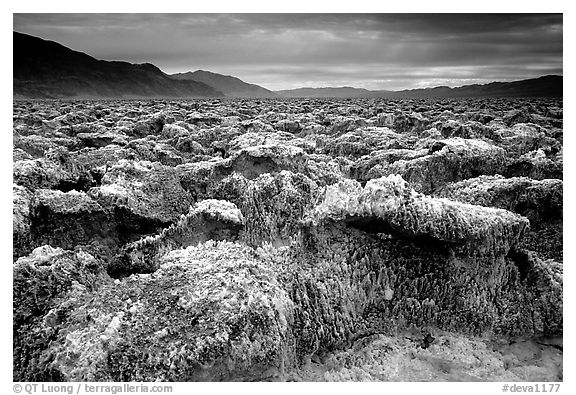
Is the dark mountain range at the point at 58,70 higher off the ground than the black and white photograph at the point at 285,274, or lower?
higher

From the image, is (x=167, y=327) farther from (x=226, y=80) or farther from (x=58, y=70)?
(x=58, y=70)

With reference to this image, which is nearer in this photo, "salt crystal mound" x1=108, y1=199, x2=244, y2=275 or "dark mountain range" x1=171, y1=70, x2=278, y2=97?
"salt crystal mound" x1=108, y1=199, x2=244, y2=275

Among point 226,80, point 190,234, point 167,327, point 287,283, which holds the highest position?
point 226,80

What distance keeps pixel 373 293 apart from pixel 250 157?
2943 mm

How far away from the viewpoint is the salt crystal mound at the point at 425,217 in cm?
283

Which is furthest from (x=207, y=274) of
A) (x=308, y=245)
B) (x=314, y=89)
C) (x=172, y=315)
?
(x=314, y=89)

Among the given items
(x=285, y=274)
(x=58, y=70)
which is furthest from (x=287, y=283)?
(x=58, y=70)

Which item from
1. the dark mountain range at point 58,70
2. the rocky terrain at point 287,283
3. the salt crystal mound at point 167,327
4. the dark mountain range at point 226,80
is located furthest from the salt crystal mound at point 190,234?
the dark mountain range at point 226,80

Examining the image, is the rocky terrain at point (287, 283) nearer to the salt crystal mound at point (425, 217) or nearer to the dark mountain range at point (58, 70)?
the salt crystal mound at point (425, 217)

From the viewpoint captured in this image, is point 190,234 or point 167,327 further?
point 190,234

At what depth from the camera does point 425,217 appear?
2828 mm

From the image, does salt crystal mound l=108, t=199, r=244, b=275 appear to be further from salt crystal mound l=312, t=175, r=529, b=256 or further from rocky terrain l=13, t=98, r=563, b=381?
salt crystal mound l=312, t=175, r=529, b=256

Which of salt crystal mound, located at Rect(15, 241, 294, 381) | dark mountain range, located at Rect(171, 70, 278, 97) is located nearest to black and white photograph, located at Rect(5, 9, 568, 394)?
salt crystal mound, located at Rect(15, 241, 294, 381)

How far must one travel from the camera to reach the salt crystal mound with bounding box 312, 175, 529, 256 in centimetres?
283
